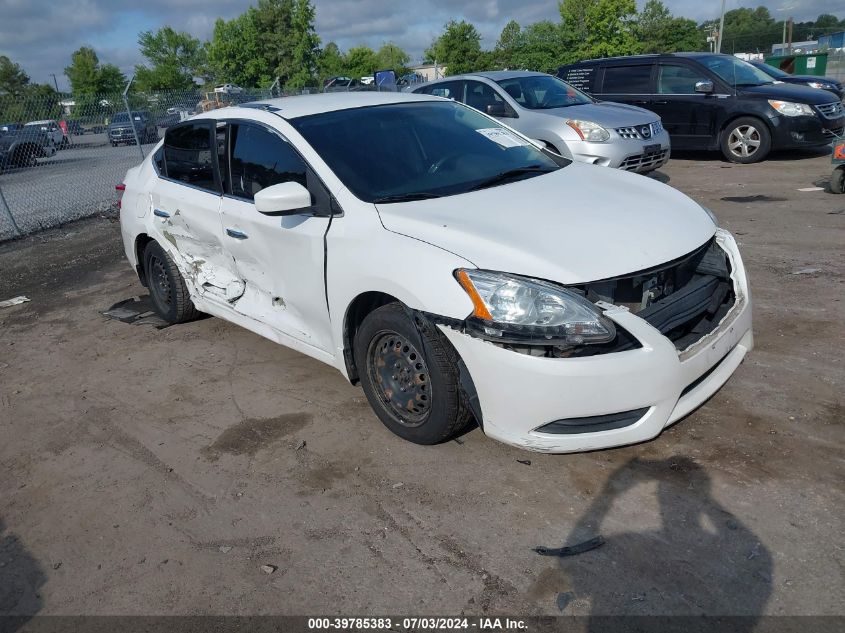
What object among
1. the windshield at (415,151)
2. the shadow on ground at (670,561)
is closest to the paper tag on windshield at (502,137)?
the windshield at (415,151)

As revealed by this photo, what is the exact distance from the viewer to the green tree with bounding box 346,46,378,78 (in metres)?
69.8

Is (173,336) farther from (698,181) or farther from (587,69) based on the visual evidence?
(587,69)

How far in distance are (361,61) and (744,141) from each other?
6650cm

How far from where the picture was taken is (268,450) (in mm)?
3674

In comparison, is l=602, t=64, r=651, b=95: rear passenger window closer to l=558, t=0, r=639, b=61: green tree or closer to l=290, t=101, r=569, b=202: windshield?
l=290, t=101, r=569, b=202: windshield

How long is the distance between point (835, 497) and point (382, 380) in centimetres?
211

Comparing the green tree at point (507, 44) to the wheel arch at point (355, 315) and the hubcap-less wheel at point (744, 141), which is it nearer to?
the hubcap-less wheel at point (744, 141)

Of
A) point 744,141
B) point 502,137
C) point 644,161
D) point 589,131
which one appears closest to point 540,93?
point 589,131

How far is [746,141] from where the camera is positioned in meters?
11.1

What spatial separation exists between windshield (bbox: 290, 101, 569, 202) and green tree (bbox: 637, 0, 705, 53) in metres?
61.5

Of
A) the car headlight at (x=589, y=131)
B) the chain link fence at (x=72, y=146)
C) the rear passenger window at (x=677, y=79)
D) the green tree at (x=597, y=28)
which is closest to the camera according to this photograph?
the car headlight at (x=589, y=131)

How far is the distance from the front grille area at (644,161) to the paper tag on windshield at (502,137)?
451cm

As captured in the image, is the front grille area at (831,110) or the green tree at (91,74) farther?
the green tree at (91,74)

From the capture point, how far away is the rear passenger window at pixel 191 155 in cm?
465
